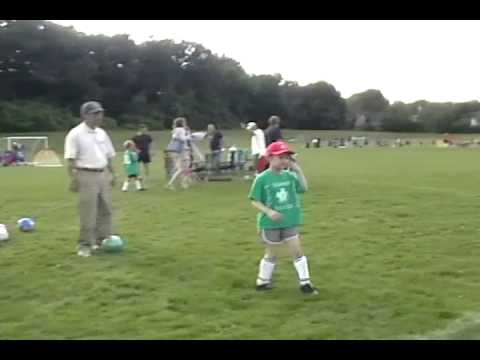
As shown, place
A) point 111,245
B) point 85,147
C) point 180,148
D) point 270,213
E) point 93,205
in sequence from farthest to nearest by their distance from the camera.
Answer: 1. point 180,148
2. point 111,245
3. point 93,205
4. point 85,147
5. point 270,213

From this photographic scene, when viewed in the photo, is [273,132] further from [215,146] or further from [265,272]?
[265,272]

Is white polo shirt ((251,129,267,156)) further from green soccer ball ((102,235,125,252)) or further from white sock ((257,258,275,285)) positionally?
white sock ((257,258,275,285))

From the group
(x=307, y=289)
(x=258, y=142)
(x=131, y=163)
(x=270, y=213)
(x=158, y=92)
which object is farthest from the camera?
(x=158, y=92)

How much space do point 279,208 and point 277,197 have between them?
0.12m

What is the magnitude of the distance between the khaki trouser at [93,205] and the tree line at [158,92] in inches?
2808

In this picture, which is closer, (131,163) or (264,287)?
(264,287)

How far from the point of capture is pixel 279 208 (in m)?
7.48

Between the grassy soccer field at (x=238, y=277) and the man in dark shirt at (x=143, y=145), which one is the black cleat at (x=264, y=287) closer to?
the grassy soccer field at (x=238, y=277)

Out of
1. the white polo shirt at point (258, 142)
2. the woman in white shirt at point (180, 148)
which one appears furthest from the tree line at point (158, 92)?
the white polo shirt at point (258, 142)

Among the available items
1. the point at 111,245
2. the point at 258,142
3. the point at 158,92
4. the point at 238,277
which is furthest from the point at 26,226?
the point at 158,92

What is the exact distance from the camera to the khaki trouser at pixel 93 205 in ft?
31.2

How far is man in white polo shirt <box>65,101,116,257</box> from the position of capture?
9.43 m

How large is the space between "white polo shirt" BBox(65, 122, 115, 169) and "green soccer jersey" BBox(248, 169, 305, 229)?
9.82 feet
